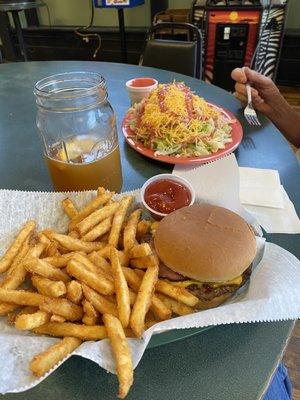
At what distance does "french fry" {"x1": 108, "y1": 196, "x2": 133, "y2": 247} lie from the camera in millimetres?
1001

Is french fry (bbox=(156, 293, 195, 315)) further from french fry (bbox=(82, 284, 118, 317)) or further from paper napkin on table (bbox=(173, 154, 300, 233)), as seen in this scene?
paper napkin on table (bbox=(173, 154, 300, 233))

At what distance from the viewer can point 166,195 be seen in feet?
3.97

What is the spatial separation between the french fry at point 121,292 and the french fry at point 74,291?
0.31 feet

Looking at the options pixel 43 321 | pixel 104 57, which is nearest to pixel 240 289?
pixel 43 321

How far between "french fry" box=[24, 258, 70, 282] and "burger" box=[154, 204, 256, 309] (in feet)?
0.96

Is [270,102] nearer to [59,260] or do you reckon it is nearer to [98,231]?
[98,231]

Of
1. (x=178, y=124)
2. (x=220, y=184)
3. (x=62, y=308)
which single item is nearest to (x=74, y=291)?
(x=62, y=308)

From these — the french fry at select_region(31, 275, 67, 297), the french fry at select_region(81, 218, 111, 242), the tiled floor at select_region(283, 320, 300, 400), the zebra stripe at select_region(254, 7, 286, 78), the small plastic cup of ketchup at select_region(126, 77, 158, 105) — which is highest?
the small plastic cup of ketchup at select_region(126, 77, 158, 105)

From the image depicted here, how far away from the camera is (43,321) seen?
78cm

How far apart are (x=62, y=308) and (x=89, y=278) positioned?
3.8 inches

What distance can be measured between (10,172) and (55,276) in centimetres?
86

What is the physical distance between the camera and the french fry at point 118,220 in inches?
39.4

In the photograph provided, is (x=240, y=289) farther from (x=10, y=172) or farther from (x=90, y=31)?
(x=90, y=31)

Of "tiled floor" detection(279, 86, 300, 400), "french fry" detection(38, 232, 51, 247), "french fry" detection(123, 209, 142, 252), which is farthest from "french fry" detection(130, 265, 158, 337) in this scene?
"tiled floor" detection(279, 86, 300, 400)
